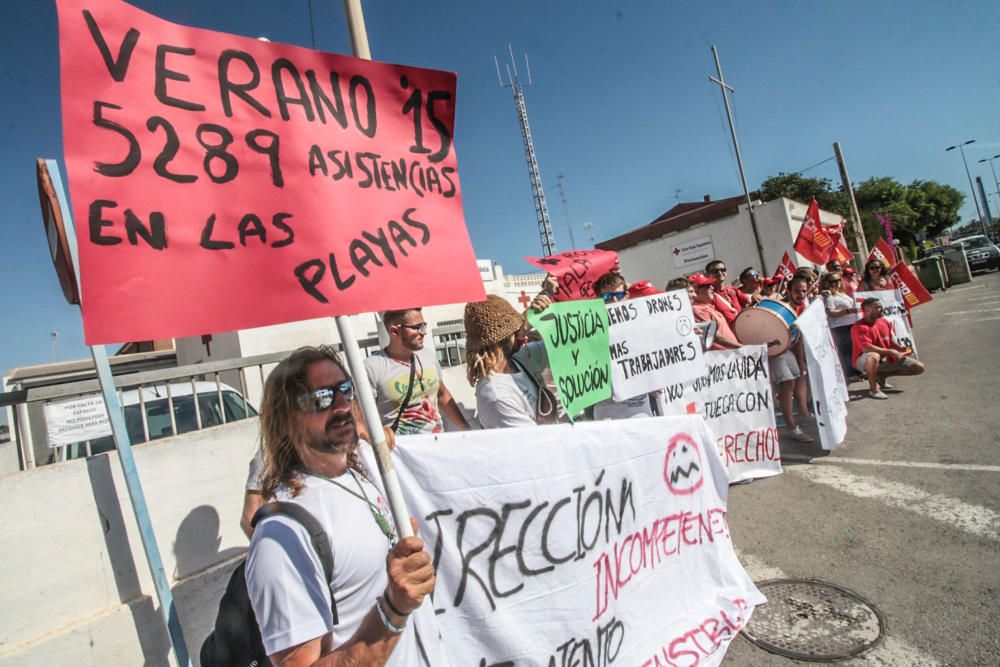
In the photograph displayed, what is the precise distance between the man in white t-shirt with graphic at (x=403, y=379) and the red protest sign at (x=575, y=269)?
127 cm

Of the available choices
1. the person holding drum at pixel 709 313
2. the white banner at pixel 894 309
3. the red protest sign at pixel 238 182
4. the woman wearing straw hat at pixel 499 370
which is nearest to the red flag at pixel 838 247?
the white banner at pixel 894 309

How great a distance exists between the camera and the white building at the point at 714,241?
23.8m

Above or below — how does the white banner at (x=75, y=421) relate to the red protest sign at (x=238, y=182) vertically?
below

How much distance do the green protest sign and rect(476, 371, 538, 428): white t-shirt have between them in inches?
9.3

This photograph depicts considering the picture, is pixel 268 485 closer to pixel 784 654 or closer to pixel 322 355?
pixel 322 355

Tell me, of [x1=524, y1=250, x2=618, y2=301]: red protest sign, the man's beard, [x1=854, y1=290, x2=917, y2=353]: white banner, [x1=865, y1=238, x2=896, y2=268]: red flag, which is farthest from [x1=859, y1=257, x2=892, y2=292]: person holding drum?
the man's beard

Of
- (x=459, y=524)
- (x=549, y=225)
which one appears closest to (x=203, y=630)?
(x=459, y=524)

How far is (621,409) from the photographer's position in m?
3.85

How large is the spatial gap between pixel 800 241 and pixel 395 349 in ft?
31.9

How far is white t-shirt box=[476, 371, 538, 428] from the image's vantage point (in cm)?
278

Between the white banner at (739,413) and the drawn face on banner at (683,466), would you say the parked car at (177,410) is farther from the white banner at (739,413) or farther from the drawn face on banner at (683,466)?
the white banner at (739,413)

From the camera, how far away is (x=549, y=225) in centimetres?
3509

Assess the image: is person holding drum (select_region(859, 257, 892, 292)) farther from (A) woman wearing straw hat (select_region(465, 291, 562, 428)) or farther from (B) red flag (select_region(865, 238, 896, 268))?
(A) woman wearing straw hat (select_region(465, 291, 562, 428))

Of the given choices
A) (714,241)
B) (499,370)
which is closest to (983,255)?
(714,241)
